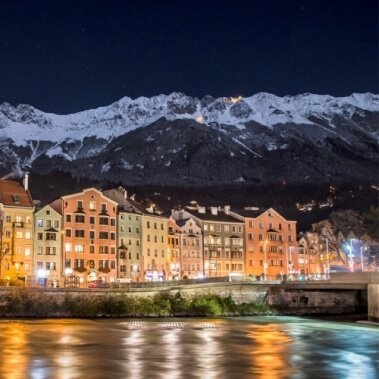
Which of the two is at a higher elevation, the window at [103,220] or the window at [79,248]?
the window at [103,220]

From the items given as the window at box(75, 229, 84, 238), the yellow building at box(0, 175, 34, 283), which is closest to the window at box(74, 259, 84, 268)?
the window at box(75, 229, 84, 238)

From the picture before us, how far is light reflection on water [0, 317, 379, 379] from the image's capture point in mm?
34656

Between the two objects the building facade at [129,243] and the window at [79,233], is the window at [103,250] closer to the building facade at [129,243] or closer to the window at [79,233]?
the building facade at [129,243]

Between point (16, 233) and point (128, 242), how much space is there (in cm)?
2267

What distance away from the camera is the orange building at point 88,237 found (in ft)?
408

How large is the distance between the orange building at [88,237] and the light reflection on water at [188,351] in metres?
59.0

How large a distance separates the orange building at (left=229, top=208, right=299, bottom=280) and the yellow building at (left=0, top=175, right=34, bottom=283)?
5055cm

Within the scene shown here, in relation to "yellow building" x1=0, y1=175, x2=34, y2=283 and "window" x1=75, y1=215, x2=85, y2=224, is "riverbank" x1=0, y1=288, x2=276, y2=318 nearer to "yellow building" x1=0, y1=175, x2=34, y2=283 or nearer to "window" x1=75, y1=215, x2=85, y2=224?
"yellow building" x1=0, y1=175, x2=34, y2=283

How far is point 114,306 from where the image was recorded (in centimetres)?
8388

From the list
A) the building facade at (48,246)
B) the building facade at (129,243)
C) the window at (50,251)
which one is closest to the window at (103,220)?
the building facade at (129,243)

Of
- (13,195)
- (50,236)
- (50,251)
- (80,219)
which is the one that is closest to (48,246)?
(50,251)

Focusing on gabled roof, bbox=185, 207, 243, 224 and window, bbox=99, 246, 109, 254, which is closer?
window, bbox=99, 246, 109, 254

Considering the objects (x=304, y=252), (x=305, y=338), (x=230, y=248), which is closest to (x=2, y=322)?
(x=305, y=338)

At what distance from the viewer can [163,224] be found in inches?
5586
